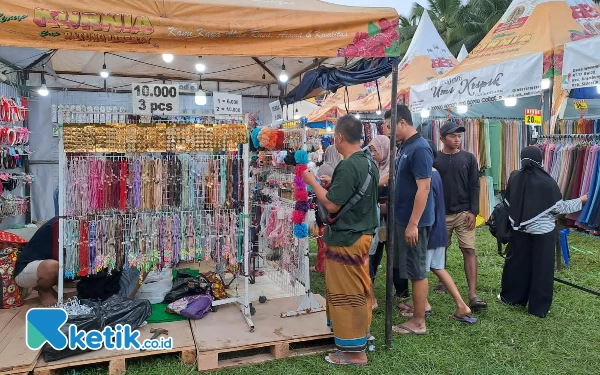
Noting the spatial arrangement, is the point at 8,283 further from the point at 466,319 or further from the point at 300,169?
the point at 466,319

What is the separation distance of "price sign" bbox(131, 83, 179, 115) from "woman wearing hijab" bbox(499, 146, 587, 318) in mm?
3515

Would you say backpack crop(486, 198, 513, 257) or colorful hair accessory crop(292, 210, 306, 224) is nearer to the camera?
colorful hair accessory crop(292, 210, 306, 224)

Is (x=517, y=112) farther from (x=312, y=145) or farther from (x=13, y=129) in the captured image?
(x=13, y=129)

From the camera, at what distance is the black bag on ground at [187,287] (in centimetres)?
412

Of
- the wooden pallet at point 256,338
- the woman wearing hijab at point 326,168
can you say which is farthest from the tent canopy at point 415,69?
the wooden pallet at point 256,338

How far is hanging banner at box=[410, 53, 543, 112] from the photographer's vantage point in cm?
516

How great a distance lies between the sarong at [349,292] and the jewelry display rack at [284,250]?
72 cm

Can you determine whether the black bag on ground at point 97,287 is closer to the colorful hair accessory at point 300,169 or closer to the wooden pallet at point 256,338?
the wooden pallet at point 256,338

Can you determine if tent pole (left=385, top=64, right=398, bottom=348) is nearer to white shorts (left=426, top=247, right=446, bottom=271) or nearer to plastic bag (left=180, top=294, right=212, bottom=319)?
white shorts (left=426, top=247, right=446, bottom=271)

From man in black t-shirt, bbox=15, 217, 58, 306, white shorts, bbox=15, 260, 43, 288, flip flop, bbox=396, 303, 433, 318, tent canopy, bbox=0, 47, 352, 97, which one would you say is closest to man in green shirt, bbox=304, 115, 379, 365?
flip flop, bbox=396, 303, 433, 318

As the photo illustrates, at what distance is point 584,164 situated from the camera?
19.4 feet

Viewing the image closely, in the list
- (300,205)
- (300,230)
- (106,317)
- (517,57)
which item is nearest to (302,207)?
(300,205)

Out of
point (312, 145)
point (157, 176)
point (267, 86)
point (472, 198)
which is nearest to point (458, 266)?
point (472, 198)

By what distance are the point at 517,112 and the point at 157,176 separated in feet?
32.5
